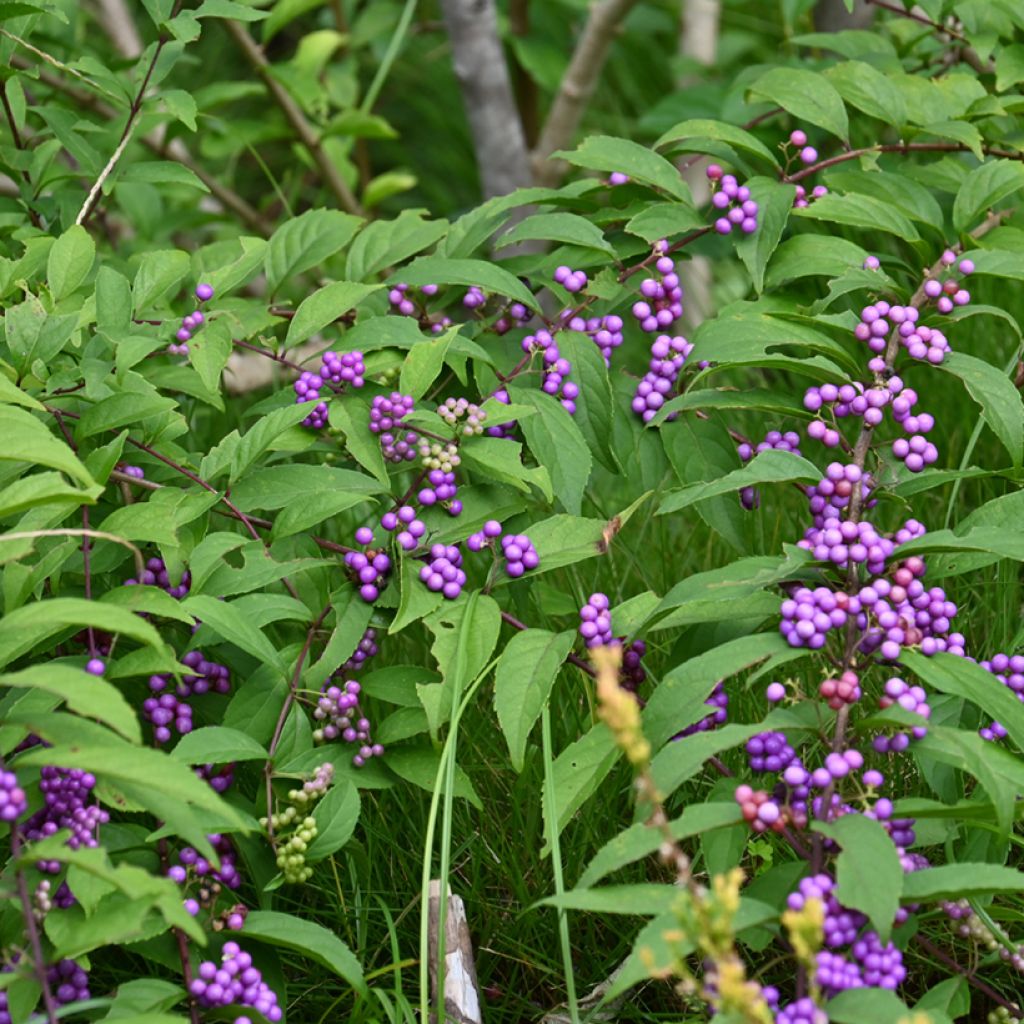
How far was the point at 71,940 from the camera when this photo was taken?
5.14ft

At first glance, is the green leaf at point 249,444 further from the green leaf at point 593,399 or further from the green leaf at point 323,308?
the green leaf at point 593,399

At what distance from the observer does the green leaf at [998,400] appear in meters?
2.01

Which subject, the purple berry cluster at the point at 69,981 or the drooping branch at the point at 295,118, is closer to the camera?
the purple berry cluster at the point at 69,981

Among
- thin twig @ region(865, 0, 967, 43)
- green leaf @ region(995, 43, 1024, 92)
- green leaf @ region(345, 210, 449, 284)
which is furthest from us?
thin twig @ region(865, 0, 967, 43)

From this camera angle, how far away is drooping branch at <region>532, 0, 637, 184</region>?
→ 366cm

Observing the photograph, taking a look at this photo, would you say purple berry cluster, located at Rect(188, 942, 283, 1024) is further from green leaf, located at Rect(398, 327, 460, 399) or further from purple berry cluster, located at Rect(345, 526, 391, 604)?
green leaf, located at Rect(398, 327, 460, 399)

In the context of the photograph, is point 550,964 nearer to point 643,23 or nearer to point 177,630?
point 177,630

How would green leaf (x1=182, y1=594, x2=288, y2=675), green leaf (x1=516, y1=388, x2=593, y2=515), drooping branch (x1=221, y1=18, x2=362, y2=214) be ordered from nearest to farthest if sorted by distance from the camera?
green leaf (x1=182, y1=594, x2=288, y2=675)
green leaf (x1=516, y1=388, x2=593, y2=515)
drooping branch (x1=221, y1=18, x2=362, y2=214)

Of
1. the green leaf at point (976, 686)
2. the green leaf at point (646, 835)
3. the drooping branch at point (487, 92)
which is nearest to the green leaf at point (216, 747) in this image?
the green leaf at point (646, 835)

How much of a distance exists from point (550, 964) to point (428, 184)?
390 cm

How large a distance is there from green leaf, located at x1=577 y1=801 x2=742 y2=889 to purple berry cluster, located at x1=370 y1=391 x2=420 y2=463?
0.77 metres

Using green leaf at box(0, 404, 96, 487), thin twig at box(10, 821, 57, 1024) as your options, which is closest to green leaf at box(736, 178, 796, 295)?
green leaf at box(0, 404, 96, 487)

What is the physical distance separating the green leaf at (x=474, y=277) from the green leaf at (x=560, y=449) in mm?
205

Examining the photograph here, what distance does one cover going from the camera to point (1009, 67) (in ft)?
8.77
